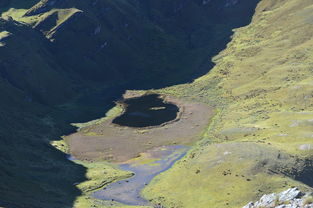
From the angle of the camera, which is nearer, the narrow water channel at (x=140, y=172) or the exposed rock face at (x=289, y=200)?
the exposed rock face at (x=289, y=200)

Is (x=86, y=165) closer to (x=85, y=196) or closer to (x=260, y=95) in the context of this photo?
(x=85, y=196)

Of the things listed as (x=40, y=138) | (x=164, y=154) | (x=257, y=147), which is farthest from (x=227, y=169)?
(x=40, y=138)

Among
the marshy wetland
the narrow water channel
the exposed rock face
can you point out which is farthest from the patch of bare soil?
the exposed rock face

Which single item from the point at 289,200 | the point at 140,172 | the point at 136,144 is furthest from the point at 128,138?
the point at 289,200

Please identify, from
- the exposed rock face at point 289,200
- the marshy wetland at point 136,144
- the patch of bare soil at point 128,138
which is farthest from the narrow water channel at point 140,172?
the exposed rock face at point 289,200

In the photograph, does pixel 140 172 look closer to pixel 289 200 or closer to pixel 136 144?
pixel 136 144

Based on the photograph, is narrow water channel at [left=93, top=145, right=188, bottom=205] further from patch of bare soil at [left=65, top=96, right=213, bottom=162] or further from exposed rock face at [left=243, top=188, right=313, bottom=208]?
exposed rock face at [left=243, top=188, right=313, bottom=208]

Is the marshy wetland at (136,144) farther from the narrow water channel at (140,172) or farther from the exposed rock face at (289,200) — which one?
the exposed rock face at (289,200)
